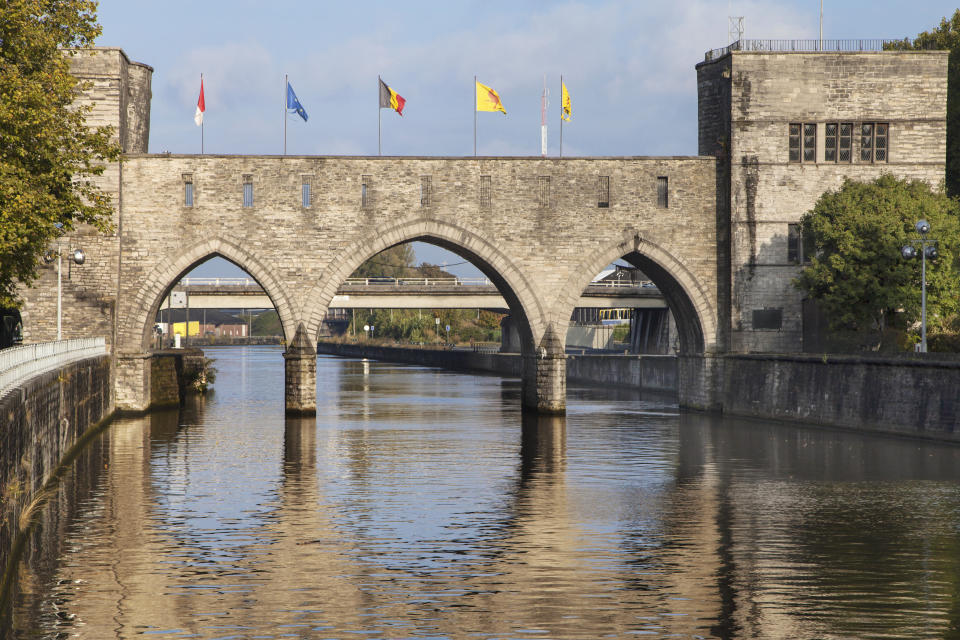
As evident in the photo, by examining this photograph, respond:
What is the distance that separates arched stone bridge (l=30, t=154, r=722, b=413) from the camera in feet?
134

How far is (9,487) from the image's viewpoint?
14.9 m

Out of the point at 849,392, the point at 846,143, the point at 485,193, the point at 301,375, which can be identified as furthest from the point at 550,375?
the point at 846,143

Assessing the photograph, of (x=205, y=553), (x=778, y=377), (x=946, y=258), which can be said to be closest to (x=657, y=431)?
(x=778, y=377)

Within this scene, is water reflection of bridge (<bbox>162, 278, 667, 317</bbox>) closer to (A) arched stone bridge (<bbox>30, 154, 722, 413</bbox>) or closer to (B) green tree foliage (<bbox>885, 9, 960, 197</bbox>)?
(B) green tree foliage (<bbox>885, 9, 960, 197</bbox>)

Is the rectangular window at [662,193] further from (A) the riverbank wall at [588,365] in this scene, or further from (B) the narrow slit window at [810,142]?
(A) the riverbank wall at [588,365]

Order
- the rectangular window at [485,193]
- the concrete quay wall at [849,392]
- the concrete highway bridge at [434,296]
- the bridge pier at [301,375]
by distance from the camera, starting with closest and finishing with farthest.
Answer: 1. the concrete quay wall at [849,392]
2. the bridge pier at [301,375]
3. the rectangular window at [485,193]
4. the concrete highway bridge at [434,296]

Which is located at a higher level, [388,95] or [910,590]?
[388,95]

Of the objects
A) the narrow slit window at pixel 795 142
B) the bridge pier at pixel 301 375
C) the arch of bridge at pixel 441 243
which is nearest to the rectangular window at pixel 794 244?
the narrow slit window at pixel 795 142

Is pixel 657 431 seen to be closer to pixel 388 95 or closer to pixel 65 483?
pixel 388 95

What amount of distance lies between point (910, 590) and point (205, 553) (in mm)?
9082

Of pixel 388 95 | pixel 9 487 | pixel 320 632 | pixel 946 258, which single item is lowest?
pixel 320 632

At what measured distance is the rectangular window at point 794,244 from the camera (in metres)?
42.0

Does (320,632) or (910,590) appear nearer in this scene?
(320,632)

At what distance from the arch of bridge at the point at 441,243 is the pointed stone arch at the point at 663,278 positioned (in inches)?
41.3
